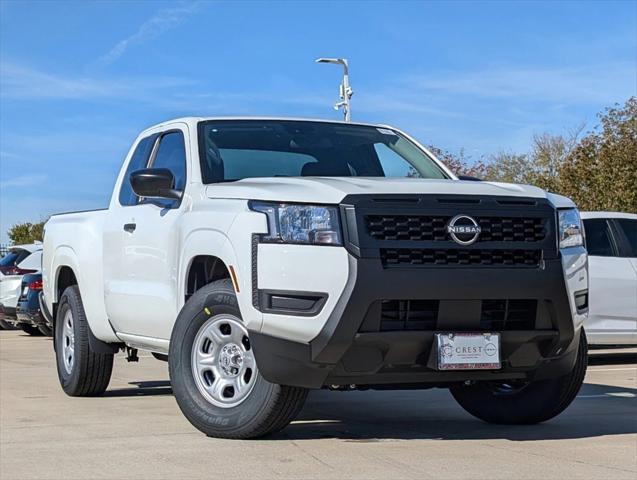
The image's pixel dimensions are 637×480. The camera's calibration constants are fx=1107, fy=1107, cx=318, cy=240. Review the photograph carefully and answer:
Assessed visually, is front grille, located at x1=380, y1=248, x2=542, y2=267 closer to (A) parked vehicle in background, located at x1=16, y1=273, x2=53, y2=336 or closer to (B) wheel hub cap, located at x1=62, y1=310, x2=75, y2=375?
(B) wheel hub cap, located at x1=62, y1=310, x2=75, y2=375

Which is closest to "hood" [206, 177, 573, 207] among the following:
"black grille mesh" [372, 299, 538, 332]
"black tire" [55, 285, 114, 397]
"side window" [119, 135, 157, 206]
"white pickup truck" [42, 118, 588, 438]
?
"white pickup truck" [42, 118, 588, 438]

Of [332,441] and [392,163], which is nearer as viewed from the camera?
[332,441]

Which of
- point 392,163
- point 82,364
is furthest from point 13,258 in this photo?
point 392,163

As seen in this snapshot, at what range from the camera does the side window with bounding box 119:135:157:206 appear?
321 inches

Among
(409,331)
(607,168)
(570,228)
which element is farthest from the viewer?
(607,168)

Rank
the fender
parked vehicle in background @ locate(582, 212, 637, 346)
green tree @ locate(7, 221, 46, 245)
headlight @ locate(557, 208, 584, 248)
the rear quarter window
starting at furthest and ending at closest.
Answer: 1. green tree @ locate(7, 221, 46, 245)
2. the rear quarter window
3. parked vehicle in background @ locate(582, 212, 637, 346)
4. headlight @ locate(557, 208, 584, 248)
5. the fender

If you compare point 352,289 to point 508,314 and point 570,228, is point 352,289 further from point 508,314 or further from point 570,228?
point 570,228

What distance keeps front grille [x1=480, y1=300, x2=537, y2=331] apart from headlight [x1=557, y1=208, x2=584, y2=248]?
18.1 inches

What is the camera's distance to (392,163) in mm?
7793

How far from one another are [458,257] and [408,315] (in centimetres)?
41

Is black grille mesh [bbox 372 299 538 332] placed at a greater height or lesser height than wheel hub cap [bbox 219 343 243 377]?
greater

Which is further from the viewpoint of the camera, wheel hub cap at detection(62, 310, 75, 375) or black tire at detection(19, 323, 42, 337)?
black tire at detection(19, 323, 42, 337)

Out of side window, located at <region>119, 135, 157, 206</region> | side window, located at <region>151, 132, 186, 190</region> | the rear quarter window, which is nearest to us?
side window, located at <region>151, 132, 186, 190</region>

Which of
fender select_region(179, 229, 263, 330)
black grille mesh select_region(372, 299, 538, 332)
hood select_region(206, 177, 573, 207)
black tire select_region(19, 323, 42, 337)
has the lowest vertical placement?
black tire select_region(19, 323, 42, 337)
